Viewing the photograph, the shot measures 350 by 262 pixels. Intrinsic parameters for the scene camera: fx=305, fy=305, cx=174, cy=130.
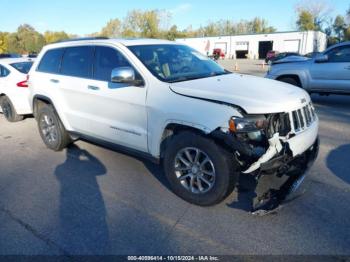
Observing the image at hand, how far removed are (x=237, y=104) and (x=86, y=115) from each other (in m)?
2.51

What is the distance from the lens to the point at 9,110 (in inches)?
310

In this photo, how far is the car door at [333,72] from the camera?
829cm

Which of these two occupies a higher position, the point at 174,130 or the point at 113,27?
the point at 113,27

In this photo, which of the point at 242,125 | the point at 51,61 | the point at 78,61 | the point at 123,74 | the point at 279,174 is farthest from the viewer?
the point at 51,61

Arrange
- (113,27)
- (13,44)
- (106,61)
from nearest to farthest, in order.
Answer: (106,61), (13,44), (113,27)

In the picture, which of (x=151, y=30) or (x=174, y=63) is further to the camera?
(x=151, y=30)

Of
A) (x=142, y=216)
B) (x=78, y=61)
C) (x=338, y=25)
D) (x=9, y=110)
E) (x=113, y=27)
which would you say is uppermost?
(x=113, y=27)

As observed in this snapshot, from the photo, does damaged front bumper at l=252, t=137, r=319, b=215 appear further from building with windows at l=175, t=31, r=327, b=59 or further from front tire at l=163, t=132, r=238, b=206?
building with windows at l=175, t=31, r=327, b=59

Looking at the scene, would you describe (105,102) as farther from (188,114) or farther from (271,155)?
(271,155)

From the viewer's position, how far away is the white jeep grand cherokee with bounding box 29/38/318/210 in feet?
10.2

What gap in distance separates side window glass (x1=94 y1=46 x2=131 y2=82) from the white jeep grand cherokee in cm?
1

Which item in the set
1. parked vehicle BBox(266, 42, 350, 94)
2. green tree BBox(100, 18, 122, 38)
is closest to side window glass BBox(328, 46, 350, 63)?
parked vehicle BBox(266, 42, 350, 94)

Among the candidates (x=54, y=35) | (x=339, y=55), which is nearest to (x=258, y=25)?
(x=54, y=35)

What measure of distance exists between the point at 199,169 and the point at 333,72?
6.79 m
